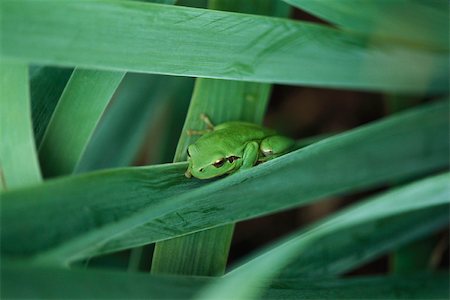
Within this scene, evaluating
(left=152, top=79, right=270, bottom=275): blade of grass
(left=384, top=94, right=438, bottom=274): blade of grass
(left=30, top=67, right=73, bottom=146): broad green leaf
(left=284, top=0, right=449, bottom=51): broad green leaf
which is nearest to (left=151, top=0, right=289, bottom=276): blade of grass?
(left=152, top=79, right=270, bottom=275): blade of grass

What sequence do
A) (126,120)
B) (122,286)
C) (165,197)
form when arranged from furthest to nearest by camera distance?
(126,120), (165,197), (122,286)

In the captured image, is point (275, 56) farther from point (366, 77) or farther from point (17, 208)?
point (17, 208)

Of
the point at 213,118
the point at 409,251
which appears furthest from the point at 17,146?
the point at 409,251

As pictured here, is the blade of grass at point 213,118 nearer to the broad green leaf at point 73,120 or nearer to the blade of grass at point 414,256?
the broad green leaf at point 73,120

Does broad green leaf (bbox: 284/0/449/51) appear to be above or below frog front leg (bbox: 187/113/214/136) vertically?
above

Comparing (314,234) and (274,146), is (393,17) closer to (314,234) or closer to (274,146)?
(274,146)

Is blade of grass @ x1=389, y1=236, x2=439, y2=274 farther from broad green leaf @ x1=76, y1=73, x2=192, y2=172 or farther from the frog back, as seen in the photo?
broad green leaf @ x1=76, y1=73, x2=192, y2=172

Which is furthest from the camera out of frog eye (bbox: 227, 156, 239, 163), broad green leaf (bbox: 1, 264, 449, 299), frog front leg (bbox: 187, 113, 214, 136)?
frog eye (bbox: 227, 156, 239, 163)
